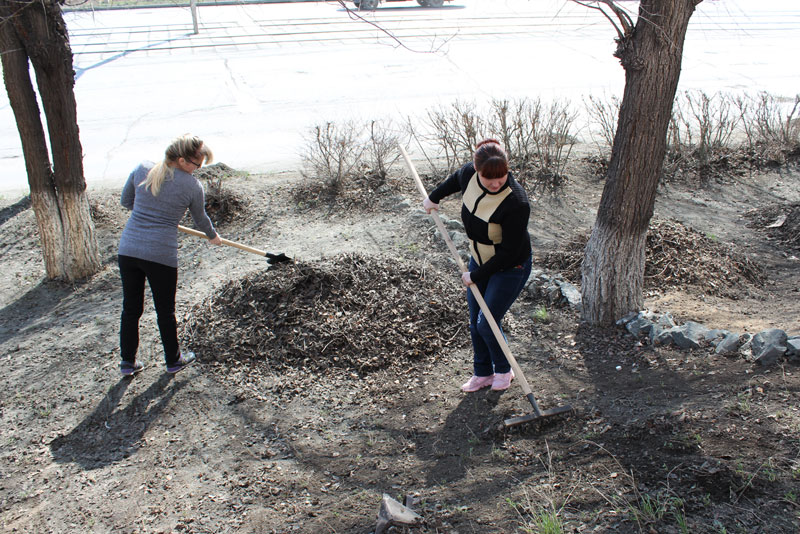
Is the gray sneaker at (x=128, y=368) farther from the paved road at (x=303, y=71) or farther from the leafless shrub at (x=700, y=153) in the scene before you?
the leafless shrub at (x=700, y=153)

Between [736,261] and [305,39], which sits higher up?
[305,39]

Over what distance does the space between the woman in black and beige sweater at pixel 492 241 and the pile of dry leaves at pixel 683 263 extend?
184 centimetres

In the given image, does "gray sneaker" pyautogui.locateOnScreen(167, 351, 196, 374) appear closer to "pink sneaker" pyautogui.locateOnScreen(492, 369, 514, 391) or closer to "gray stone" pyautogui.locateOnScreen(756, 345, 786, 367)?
"pink sneaker" pyautogui.locateOnScreen(492, 369, 514, 391)

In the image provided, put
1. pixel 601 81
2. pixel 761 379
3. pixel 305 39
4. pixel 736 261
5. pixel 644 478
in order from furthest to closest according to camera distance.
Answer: pixel 305 39, pixel 601 81, pixel 736 261, pixel 761 379, pixel 644 478

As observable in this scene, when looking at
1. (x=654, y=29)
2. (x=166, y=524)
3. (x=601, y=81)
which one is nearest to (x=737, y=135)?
(x=601, y=81)

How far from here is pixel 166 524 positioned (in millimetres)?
2994

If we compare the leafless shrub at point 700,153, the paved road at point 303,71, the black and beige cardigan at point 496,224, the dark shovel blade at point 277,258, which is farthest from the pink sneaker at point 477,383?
the leafless shrub at point 700,153

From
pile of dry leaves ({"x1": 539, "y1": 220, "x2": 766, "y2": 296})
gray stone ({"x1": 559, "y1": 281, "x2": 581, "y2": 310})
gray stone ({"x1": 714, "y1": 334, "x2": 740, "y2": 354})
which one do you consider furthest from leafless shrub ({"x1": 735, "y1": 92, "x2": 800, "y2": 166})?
gray stone ({"x1": 714, "y1": 334, "x2": 740, "y2": 354})

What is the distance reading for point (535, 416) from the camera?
11.3 ft

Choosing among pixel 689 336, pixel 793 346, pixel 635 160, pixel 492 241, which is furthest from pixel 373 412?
pixel 793 346

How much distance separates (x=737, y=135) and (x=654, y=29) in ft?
22.2

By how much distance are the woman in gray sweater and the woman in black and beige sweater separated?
1.58m

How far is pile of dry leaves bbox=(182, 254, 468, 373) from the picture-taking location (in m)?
4.29

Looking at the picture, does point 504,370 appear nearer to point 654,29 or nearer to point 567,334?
point 567,334
